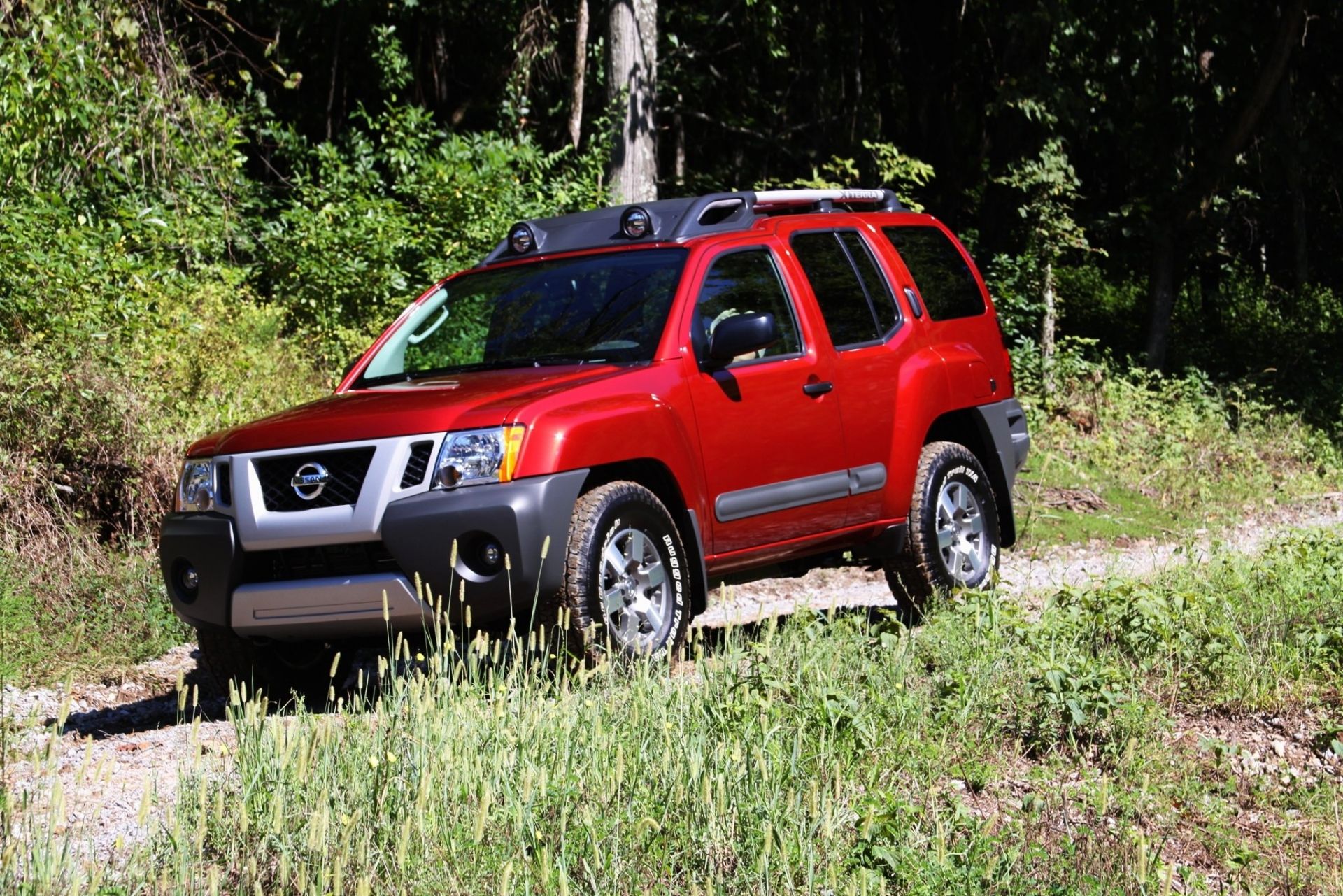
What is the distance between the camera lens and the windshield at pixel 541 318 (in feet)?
22.3

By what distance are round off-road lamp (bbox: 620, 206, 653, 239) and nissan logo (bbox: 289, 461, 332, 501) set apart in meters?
2.07

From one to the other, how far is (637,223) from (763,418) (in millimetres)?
1116

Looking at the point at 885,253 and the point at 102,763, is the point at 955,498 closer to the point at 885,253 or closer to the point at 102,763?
the point at 885,253

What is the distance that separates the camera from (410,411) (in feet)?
19.7

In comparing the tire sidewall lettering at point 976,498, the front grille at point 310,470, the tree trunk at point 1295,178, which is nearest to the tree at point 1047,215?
the tree trunk at point 1295,178

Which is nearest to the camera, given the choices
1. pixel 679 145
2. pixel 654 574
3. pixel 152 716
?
pixel 654 574

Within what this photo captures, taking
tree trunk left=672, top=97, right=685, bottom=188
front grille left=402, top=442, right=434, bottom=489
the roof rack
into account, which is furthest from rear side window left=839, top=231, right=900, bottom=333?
tree trunk left=672, top=97, right=685, bottom=188

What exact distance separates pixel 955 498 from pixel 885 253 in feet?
4.23

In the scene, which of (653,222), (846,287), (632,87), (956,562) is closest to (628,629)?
(653,222)

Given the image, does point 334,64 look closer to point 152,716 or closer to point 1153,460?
point 1153,460

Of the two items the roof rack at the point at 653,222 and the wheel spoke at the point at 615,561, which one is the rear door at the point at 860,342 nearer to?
the roof rack at the point at 653,222

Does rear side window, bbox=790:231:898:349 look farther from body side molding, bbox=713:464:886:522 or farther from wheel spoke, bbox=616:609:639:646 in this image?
wheel spoke, bbox=616:609:639:646

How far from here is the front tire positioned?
5.84m

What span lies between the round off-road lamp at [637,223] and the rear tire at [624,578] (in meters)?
1.55
